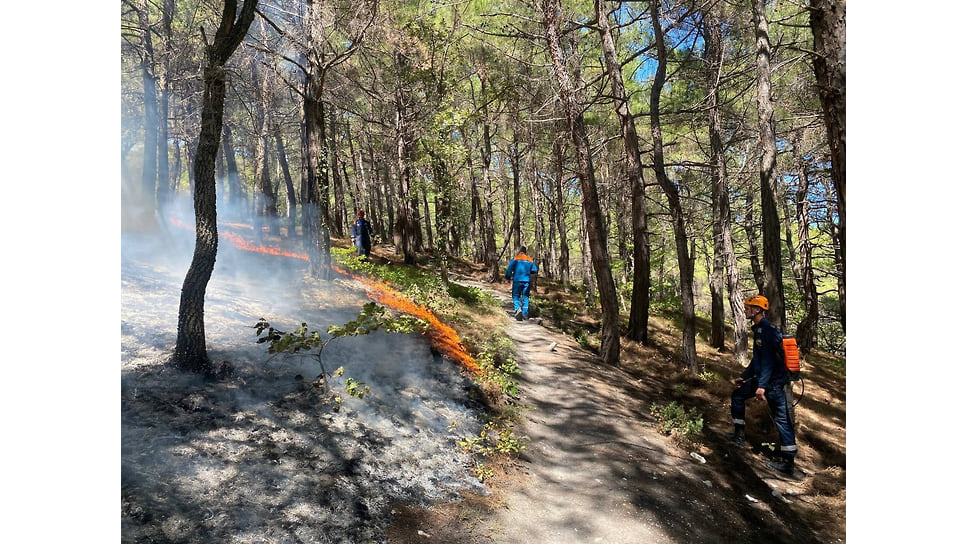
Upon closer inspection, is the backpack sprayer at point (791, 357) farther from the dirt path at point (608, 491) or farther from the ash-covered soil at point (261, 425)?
the ash-covered soil at point (261, 425)

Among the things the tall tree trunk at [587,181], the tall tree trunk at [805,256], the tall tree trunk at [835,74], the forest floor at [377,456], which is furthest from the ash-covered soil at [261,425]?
the tall tree trunk at [805,256]

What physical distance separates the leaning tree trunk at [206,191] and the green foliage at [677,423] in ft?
18.0

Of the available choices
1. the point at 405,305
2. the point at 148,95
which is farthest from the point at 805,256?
the point at 148,95

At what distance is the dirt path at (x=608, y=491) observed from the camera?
3.55m

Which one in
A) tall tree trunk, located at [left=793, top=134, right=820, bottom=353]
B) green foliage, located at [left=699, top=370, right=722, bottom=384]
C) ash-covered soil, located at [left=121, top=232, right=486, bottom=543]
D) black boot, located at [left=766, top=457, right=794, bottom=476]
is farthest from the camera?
tall tree trunk, located at [left=793, top=134, right=820, bottom=353]

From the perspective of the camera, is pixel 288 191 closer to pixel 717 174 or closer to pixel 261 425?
pixel 261 425

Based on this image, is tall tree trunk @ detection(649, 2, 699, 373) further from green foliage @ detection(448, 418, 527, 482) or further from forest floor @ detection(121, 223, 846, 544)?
green foliage @ detection(448, 418, 527, 482)

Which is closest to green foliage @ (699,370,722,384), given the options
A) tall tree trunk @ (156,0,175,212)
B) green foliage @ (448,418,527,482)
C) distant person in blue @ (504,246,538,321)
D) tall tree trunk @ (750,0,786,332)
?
tall tree trunk @ (750,0,786,332)

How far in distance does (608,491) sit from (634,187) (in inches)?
245

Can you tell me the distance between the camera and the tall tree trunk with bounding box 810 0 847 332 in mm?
3287

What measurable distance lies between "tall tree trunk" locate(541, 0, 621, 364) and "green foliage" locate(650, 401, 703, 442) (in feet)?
6.81

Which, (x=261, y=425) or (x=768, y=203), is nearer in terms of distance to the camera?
(x=261, y=425)

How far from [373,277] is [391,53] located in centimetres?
526

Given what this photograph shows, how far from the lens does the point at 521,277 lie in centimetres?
1017
